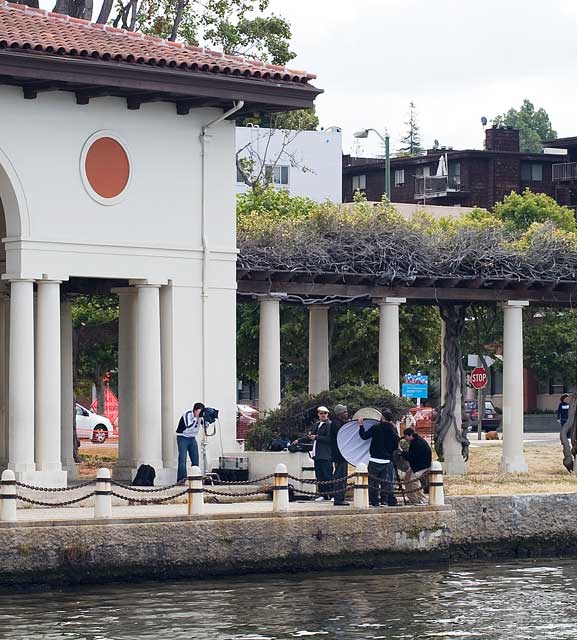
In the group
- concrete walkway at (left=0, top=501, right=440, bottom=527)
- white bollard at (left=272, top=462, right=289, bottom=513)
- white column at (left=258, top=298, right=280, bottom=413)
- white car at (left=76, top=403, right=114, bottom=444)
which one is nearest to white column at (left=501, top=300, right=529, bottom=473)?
white column at (left=258, top=298, right=280, bottom=413)

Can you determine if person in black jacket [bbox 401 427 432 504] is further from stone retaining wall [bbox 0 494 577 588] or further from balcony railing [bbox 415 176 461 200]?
balcony railing [bbox 415 176 461 200]

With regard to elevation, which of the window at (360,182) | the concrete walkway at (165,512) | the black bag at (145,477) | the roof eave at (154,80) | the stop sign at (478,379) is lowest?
the concrete walkway at (165,512)

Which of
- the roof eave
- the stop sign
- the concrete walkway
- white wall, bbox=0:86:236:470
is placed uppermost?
the roof eave

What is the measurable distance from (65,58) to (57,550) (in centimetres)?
861

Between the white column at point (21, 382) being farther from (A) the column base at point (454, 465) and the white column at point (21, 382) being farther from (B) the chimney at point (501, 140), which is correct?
(B) the chimney at point (501, 140)

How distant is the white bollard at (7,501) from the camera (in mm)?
24672

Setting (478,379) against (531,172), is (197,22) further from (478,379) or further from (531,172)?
(531,172)

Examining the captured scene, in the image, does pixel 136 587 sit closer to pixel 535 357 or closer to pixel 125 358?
pixel 125 358

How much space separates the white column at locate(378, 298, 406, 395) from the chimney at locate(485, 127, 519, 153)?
64.0 metres

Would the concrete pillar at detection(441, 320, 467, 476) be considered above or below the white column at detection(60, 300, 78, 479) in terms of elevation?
below

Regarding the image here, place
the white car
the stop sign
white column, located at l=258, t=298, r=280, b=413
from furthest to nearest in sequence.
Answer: the white car → the stop sign → white column, located at l=258, t=298, r=280, b=413

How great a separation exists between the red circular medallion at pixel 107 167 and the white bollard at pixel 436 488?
7.49m

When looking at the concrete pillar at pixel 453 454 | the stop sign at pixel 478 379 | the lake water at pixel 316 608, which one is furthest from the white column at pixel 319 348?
the stop sign at pixel 478 379

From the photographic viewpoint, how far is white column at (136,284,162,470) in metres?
31.6
